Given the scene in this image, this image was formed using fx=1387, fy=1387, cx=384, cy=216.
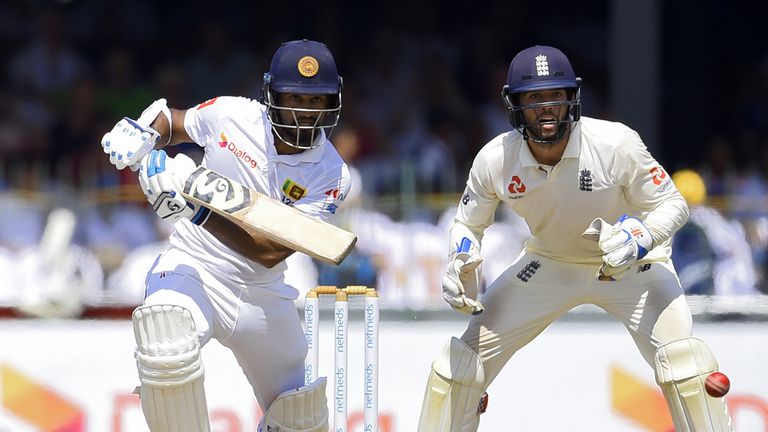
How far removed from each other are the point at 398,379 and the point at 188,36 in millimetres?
5005

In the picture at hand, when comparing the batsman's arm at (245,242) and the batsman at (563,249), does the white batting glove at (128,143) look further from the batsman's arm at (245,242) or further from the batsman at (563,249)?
the batsman at (563,249)

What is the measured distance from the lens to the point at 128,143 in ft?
14.1

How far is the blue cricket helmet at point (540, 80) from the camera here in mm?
4566

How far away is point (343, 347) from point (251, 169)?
2.91 feet

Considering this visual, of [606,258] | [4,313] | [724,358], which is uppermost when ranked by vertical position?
[606,258]

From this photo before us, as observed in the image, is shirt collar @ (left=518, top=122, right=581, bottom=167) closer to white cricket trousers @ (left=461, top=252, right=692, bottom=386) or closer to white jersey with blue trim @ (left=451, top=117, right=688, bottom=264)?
white jersey with blue trim @ (left=451, top=117, right=688, bottom=264)

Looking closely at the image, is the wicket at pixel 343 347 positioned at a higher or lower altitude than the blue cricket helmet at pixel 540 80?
lower

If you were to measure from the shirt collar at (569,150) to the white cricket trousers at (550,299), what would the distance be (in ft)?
1.41

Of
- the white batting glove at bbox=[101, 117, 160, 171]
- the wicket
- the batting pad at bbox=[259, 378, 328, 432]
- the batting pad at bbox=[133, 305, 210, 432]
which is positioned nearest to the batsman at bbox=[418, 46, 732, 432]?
the wicket

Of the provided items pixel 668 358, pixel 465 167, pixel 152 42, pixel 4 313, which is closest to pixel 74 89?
pixel 152 42

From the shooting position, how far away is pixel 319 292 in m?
5.10

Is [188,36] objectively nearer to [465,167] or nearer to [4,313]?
[465,167]

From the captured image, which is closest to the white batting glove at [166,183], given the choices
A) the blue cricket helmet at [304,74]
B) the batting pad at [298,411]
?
the blue cricket helmet at [304,74]

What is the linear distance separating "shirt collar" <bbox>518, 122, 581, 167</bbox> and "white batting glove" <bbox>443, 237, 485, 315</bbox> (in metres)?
0.34
